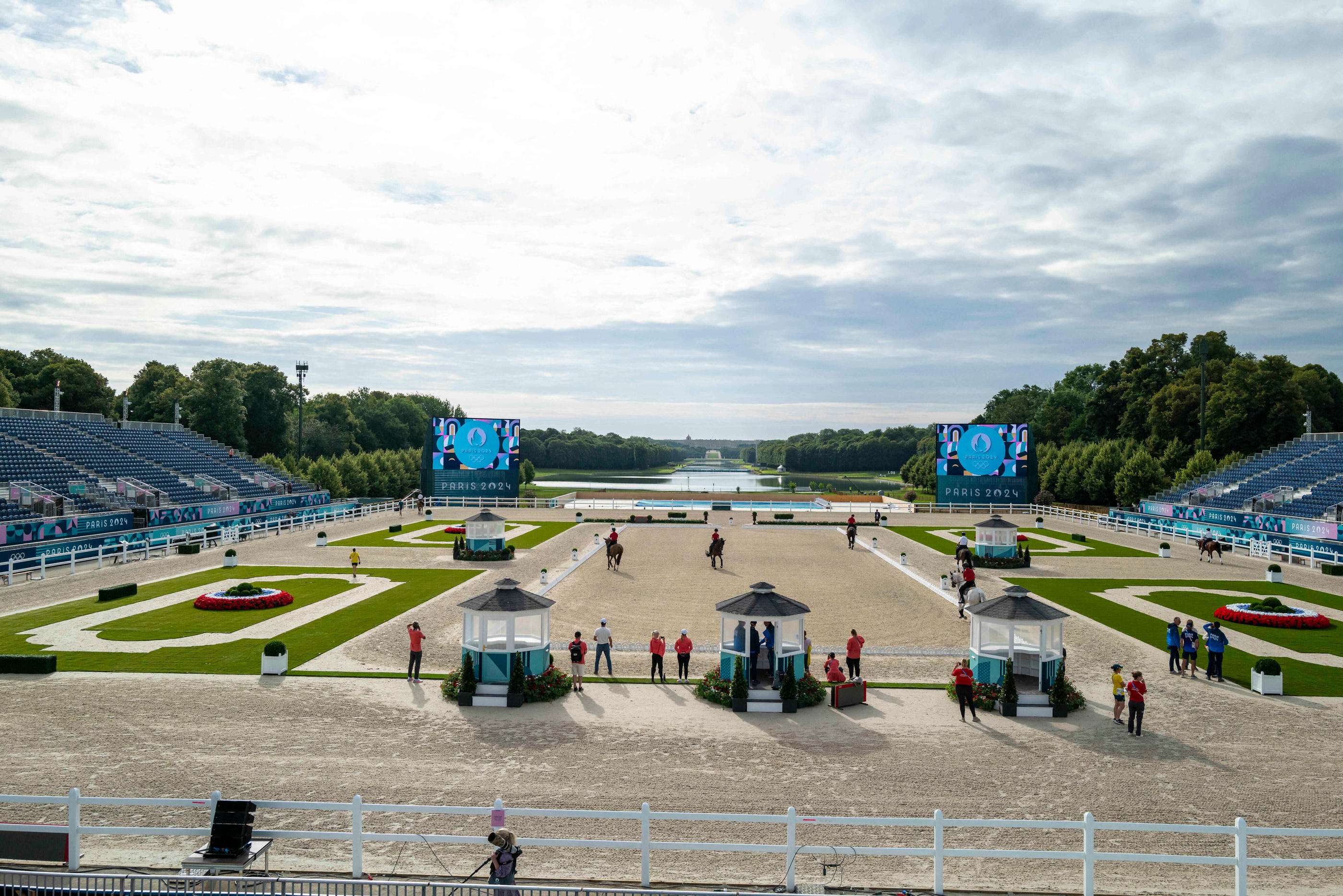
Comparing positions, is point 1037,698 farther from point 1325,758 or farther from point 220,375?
point 220,375

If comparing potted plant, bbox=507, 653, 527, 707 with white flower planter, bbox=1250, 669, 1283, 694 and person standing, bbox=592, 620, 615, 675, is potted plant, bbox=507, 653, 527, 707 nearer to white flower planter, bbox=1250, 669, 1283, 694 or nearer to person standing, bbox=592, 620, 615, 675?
person standing, bbox=592, 620, 615, 675

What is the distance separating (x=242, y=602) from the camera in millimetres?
27953

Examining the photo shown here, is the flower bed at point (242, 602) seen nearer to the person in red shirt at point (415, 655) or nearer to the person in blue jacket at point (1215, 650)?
the person in red shirt at point (415, 655)

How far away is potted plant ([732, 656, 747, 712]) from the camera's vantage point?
17797 millimetres

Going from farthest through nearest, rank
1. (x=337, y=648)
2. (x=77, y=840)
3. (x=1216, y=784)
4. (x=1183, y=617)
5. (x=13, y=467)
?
1. (x=13, y=467)
2. (x=1183, y=617)
3. (x=337, y=648)
4. (x=1216, y=784)
5. (x=77, y=840)

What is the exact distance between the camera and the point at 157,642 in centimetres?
2289

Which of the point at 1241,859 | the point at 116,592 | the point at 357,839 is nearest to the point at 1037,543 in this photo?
the point at 1241,859

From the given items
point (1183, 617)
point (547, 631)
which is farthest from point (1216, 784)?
point (1183, 617)

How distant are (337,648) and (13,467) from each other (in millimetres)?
35240

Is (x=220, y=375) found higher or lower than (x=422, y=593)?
higher

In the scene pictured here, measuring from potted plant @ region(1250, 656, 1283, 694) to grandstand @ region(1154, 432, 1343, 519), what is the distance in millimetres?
35493

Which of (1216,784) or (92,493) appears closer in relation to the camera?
(1216,784)

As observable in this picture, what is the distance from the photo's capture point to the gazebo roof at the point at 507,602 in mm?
18750

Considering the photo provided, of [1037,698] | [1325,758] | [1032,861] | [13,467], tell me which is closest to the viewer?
[1032,861]
